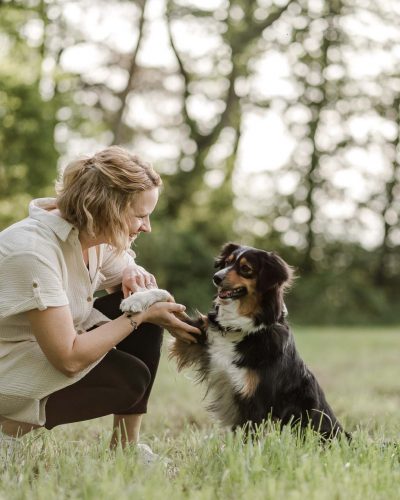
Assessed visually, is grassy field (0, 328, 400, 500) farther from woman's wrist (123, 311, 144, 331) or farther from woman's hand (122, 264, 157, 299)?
woman's hand (122, 264, 157, 299)

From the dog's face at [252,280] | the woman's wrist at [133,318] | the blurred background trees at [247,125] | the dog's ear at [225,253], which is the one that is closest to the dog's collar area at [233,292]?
the dog's face at [252,280]

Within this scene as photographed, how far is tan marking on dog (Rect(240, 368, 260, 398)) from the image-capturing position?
4004mm

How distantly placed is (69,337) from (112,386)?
20.5 inches

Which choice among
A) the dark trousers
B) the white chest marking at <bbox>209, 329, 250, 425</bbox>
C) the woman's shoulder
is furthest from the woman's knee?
the woman's shoulder

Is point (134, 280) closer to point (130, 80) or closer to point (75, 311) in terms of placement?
point (75, 311)

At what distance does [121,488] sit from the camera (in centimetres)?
264

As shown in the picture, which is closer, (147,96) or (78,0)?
(78,0)

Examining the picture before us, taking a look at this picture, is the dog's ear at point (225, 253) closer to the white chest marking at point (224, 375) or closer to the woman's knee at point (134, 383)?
the white chest marking at point (224, 375)

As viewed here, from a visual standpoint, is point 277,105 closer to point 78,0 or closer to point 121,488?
point 78,0

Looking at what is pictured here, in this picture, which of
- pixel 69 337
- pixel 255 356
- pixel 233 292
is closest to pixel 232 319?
pixel 233 292

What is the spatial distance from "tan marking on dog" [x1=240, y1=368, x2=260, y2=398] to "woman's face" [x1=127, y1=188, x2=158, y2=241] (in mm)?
1005

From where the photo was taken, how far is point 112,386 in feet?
12.3

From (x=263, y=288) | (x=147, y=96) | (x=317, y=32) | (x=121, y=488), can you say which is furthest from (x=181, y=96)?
(x=121, y=488)

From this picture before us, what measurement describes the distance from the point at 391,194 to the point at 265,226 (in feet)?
12.6
